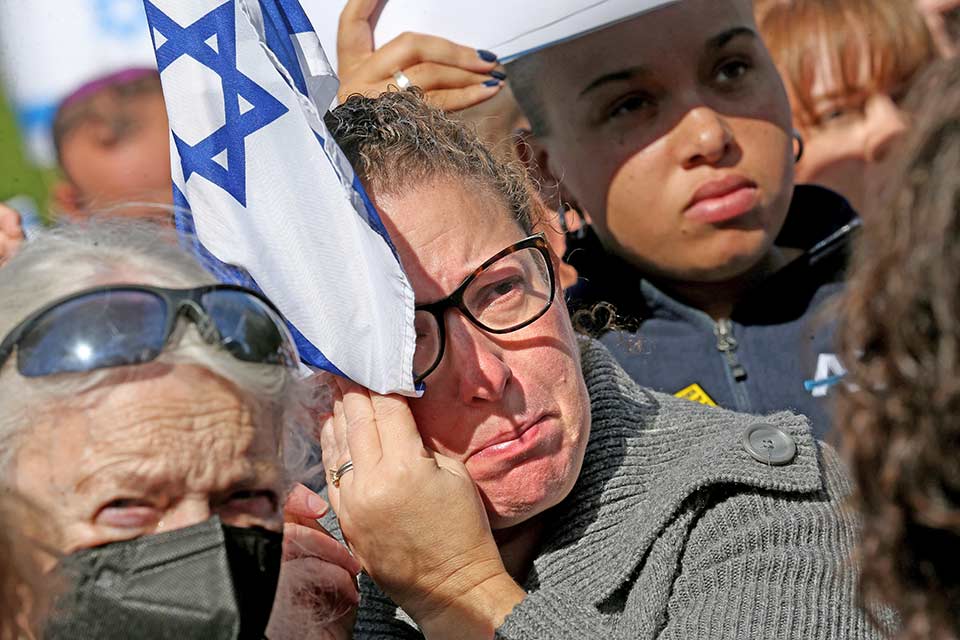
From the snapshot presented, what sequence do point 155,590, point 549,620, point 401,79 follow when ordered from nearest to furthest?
point 155,590 < point 549,620 < point 401,79

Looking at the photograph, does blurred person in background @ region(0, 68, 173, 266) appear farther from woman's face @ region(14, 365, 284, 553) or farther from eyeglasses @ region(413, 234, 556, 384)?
woman's face @ region(14, 365, 284, 553)

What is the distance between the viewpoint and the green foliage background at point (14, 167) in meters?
2.86

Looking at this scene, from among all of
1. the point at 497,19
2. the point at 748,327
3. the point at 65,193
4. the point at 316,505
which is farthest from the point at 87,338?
the point at 748,327

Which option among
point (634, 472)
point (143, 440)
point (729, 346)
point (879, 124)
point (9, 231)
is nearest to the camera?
point (143, 440)

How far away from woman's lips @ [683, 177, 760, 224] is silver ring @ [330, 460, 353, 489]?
3.97ft

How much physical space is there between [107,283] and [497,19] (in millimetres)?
1467

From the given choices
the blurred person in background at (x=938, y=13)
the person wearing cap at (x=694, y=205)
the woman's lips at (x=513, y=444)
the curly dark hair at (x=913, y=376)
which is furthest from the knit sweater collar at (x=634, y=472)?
the blurred person in background at (x=938, y=13)

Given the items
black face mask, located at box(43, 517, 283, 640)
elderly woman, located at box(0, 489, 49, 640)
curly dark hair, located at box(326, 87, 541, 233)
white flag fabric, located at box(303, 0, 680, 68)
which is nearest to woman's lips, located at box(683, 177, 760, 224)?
white flag fabric, located at box(303, 0, 680, 68)

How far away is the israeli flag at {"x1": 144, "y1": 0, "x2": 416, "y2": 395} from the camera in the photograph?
2100 millimetres

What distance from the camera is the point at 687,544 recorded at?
7.39 feet

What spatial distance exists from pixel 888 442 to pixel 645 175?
2.06 meters

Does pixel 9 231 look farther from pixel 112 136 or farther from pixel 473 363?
pixel 473 363

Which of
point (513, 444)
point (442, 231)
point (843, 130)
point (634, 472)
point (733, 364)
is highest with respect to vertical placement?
point (442, 231)

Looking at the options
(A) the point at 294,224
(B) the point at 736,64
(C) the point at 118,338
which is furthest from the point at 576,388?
(B) the point at 736,64
